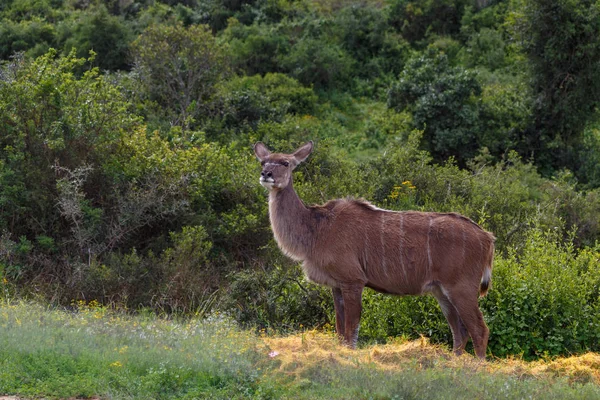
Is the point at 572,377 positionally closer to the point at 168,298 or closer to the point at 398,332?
the point at 398,332

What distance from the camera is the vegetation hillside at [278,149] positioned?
40.9ft

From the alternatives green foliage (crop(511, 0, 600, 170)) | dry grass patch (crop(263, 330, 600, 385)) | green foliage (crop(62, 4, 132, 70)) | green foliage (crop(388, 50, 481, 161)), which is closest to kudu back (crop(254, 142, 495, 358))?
dry grass patch (crop(263, 330, 600, 385))

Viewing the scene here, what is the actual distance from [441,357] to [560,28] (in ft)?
60.3

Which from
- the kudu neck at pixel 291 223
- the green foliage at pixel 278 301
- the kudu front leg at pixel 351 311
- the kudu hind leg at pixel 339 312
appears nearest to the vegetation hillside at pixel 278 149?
the green foliage at pixel 278 301

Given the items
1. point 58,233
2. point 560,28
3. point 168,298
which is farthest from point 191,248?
point 560,28

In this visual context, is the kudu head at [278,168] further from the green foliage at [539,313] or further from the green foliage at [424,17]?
the green foliage at [424,17]

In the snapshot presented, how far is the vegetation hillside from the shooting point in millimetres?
12477

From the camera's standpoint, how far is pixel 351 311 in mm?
9648

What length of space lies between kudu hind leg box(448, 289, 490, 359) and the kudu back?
11 mm

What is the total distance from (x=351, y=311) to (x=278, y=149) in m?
9.81

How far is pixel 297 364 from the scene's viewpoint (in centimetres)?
797

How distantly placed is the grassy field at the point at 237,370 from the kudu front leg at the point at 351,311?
0.62 m

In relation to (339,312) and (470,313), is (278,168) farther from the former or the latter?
(470,313)

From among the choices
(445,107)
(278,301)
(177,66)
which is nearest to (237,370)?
(278,301)
